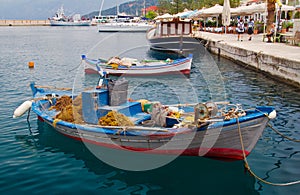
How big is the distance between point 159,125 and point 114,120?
1314 millimetres

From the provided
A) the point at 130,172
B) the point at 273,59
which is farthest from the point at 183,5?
the point at 130,172

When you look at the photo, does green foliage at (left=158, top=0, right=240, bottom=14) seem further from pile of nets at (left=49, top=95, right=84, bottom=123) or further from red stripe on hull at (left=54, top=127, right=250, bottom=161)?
→ red stripe on hull at (left=54, top=127, right=250, bottom=161)

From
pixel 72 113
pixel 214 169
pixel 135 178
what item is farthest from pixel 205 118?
pixel 72 113

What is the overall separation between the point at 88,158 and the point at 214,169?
3.67m

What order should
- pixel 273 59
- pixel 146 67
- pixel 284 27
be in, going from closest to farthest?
1. pixel 273 59
2. pixel 146 67
3. pixel 284 27

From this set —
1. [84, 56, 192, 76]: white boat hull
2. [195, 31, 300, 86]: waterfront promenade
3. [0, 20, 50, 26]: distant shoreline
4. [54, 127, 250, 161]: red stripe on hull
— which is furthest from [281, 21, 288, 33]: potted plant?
[0, 20, 50, 26]: distant shoreline

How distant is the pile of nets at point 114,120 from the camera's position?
883cm

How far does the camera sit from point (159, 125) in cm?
902

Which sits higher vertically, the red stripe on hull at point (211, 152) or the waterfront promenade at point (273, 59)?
the waterfront promenade at point (273, 59)

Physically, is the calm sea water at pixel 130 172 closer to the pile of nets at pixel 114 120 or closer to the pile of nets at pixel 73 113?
the pile of nets at pixel 73 113

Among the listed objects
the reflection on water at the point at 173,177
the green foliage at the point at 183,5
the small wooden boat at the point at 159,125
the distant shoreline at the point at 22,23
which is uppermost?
the distant shoreline at the point at 22,23

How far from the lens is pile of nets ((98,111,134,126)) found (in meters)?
8.83

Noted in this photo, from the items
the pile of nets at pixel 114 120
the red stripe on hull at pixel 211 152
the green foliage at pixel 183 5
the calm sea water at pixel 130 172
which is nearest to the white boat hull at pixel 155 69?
the calm sea water at pixel 130 172

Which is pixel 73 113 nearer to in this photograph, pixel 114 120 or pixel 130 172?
pixel 114 120
